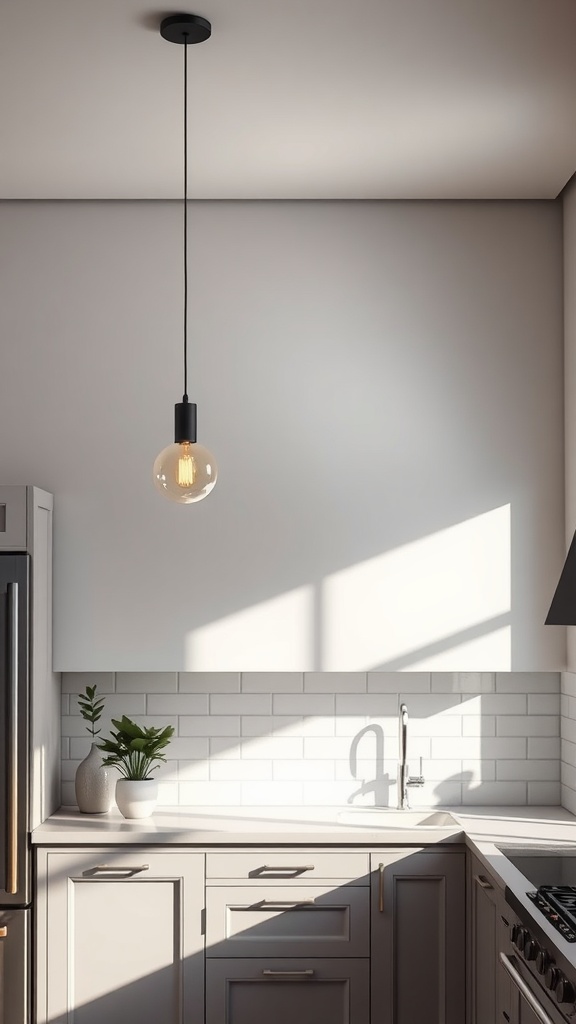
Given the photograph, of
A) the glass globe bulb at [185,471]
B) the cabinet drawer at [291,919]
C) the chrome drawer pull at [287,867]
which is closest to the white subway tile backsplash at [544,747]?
the cabinet drawer at [291,919]

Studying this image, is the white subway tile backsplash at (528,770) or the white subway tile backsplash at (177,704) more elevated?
the white subway tile backsplash at (177,704)

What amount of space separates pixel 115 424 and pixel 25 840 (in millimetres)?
1451

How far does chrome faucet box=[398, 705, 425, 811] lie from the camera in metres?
3.66

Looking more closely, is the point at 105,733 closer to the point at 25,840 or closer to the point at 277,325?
the point at 25,840

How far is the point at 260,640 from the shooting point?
3580mm

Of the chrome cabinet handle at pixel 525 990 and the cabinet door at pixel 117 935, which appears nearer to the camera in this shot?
the chrome cabinet handle at pixel 525 990

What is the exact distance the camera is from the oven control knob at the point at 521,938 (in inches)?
94.7

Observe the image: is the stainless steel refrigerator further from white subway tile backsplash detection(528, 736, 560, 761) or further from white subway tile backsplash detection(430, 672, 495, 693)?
white subway tile backsplash detection(528, 736, 560, 761)

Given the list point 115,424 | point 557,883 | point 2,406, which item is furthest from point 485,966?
point 2,406

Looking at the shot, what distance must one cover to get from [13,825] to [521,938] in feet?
5.41

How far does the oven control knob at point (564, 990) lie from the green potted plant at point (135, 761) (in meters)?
1.72

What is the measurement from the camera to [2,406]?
11.9ft

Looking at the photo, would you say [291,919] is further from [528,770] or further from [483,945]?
[528,770]

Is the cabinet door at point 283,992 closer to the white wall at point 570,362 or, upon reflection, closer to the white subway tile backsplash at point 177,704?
the white subway tile backsplash at point 177,704
